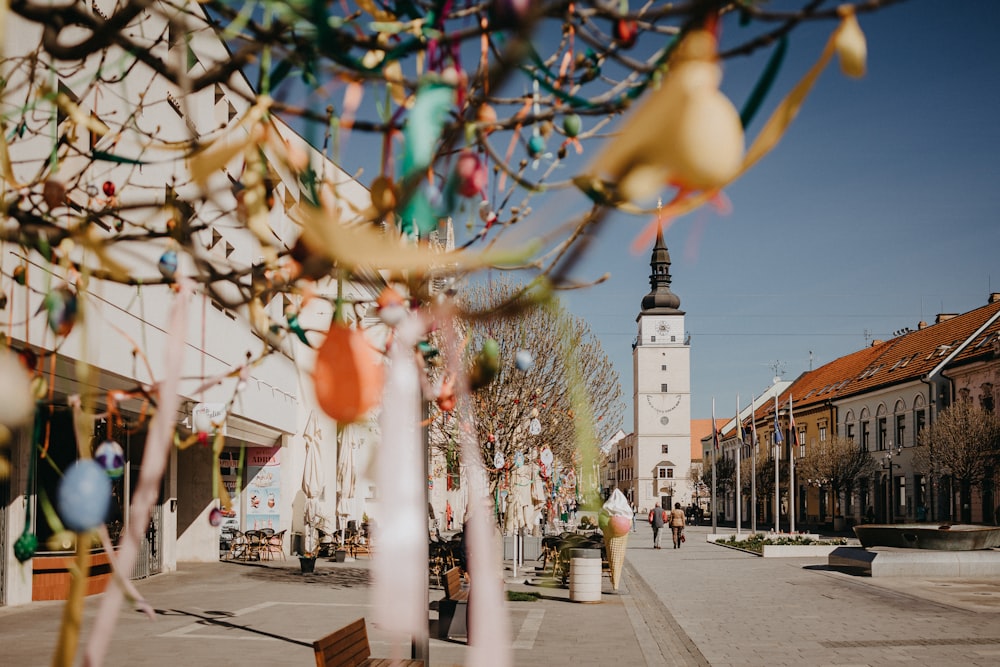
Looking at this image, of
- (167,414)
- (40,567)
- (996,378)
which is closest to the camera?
(167,414)

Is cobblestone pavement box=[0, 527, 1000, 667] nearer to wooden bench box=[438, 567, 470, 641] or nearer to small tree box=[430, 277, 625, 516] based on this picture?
wooden bench box=[438, 567, 470, 641]

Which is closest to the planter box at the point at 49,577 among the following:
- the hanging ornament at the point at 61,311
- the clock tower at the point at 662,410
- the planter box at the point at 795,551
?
the hanging ornament at the point at 61,311

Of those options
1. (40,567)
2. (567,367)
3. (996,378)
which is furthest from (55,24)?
(996,378)

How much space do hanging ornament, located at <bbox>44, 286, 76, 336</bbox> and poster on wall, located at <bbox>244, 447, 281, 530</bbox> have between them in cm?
2426

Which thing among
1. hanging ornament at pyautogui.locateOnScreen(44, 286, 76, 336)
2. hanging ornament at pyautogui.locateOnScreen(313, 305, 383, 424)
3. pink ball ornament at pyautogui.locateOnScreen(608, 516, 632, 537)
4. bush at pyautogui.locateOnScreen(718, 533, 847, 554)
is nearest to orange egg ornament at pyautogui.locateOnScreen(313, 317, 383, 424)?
hanging ornament at pyautogui.locateOnScreen(313, 305, 383, 424)

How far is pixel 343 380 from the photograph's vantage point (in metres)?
1.23

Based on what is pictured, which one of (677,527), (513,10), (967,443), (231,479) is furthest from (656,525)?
(513,10)

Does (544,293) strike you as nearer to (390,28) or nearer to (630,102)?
(630,102)

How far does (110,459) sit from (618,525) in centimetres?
1575

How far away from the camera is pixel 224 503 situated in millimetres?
2053

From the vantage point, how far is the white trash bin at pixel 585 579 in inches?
613

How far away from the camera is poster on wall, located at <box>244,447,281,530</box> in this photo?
25.3 m

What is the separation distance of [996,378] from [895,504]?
13614mm

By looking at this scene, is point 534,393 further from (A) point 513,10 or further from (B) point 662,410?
(B) point 662,410
